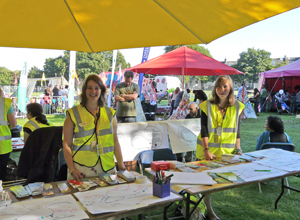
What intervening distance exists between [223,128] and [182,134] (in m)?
1.85

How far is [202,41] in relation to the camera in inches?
93.6

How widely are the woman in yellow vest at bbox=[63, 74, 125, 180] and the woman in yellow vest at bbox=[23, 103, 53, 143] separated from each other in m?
1.35

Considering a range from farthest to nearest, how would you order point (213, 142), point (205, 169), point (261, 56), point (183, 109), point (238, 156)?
point (261, 56)
point (183, 109)
point (213, 142)
point (238, 156)
point (205, 169)

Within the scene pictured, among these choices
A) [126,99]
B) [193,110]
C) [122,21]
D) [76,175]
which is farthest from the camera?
[126,99]

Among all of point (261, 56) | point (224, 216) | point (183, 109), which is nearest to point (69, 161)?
point (224, 216)

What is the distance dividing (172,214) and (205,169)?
113 cm

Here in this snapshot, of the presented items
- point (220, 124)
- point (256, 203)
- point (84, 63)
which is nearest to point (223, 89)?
point (220, 124)

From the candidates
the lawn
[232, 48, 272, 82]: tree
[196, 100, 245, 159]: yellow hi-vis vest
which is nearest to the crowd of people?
[196, 100, 245, 159]: yellow hi-vis vest

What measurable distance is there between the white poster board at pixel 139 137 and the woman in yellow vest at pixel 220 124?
1.61 m

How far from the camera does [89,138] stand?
2.62 meters

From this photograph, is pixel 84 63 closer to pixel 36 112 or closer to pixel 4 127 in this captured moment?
pixel 36 112

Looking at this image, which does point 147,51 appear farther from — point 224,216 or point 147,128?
point 224,216

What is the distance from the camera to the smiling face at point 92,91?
2711 millimetres

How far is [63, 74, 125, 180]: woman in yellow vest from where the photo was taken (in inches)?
102
